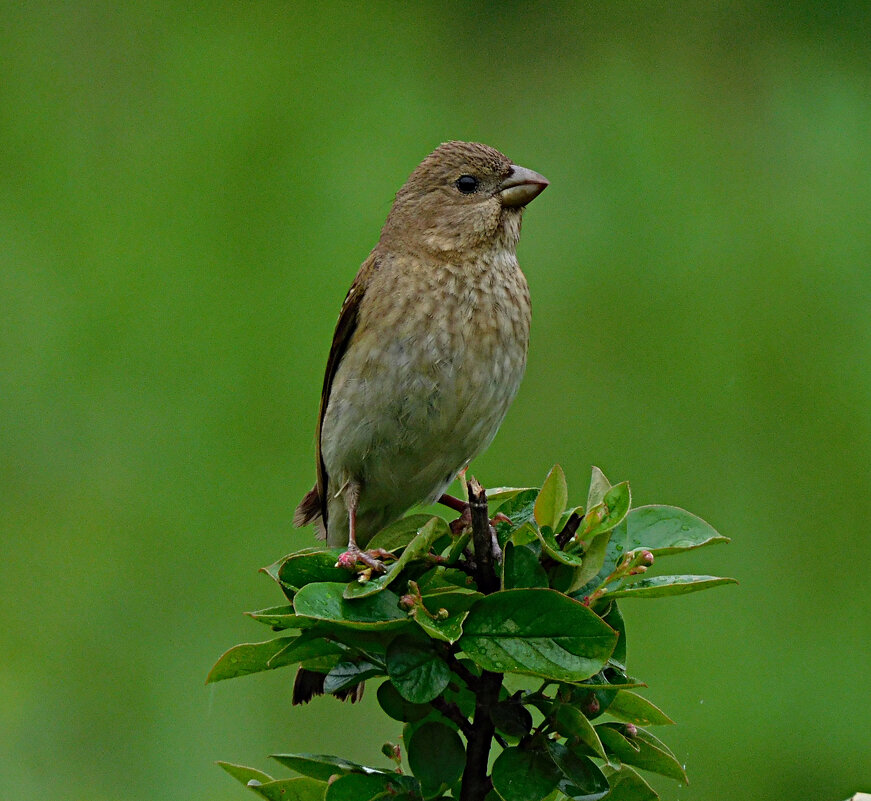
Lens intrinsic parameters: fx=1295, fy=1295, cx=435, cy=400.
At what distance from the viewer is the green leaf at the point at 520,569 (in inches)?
45.9

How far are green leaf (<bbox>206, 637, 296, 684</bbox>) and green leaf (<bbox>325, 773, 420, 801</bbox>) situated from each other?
13cm

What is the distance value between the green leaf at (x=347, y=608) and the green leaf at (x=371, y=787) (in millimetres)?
137

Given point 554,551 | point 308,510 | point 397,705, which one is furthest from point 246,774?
point 308,510

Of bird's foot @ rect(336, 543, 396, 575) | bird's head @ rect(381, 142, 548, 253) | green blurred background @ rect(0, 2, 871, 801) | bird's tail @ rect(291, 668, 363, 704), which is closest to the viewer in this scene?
bird's foot @ rect(336, 543, 396, 575)

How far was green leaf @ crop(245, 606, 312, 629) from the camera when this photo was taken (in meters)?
1.15

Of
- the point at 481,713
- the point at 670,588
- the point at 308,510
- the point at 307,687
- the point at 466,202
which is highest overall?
the point at 466,202

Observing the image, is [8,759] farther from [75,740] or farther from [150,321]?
[150,321]

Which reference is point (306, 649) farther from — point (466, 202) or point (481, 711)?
point (466, 202)

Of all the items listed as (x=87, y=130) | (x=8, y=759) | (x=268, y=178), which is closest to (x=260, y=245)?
(x=268, y=178)

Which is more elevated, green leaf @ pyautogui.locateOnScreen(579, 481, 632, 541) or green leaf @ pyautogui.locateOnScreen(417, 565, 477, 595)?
green leaf @ pyautogui.locateOnScreen(579, 481, 632, 541)

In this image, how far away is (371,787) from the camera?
114 centimetres

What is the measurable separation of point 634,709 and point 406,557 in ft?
0.85

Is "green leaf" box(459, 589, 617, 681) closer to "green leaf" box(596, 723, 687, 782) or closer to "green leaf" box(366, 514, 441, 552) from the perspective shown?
"green leaf" box(596, 723, 687, 782)

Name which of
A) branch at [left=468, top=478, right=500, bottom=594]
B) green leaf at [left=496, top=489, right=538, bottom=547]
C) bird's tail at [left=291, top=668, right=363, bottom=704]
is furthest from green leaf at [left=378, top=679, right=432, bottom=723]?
bird's tail at [left=291, top=668, right=363, bottom=704]
